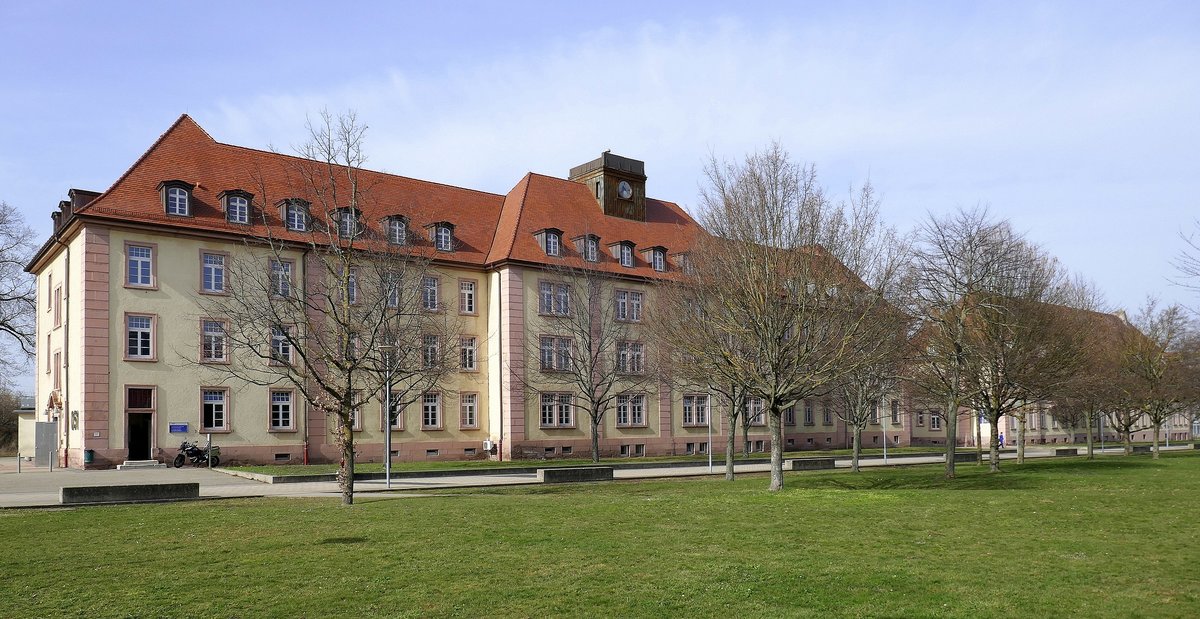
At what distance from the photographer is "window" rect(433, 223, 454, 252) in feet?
154

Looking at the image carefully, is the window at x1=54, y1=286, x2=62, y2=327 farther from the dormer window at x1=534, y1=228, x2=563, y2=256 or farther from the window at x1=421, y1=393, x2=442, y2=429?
the dormer window at x1=534, y1=228, x2=563, y2=256

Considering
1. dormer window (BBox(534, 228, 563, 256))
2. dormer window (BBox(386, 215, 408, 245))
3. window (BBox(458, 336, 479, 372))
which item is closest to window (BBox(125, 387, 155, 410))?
dormer window (BBox(386, 215, 408, 245))

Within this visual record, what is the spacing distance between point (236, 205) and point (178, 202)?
2.33 metres

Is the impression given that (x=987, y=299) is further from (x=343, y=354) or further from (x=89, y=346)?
(x=89, y=346)

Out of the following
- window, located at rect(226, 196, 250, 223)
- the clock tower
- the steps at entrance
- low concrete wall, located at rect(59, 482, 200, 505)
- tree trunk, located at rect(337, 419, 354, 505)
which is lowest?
the steps at entrance

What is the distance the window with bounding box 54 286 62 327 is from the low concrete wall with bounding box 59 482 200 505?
22892 mm

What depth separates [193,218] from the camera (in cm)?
3953

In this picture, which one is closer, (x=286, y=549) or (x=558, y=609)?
(x=558, y=609)

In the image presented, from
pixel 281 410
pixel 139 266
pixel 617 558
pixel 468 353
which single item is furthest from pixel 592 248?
pixel 617 558

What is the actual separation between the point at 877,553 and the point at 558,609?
5.36 meters

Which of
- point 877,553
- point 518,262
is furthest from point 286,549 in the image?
point 518,262

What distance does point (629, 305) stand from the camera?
52.0 m

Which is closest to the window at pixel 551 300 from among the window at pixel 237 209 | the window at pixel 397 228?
the window at pixel 397 228

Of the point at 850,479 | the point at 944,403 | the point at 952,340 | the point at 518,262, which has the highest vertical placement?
the point at 518,262
